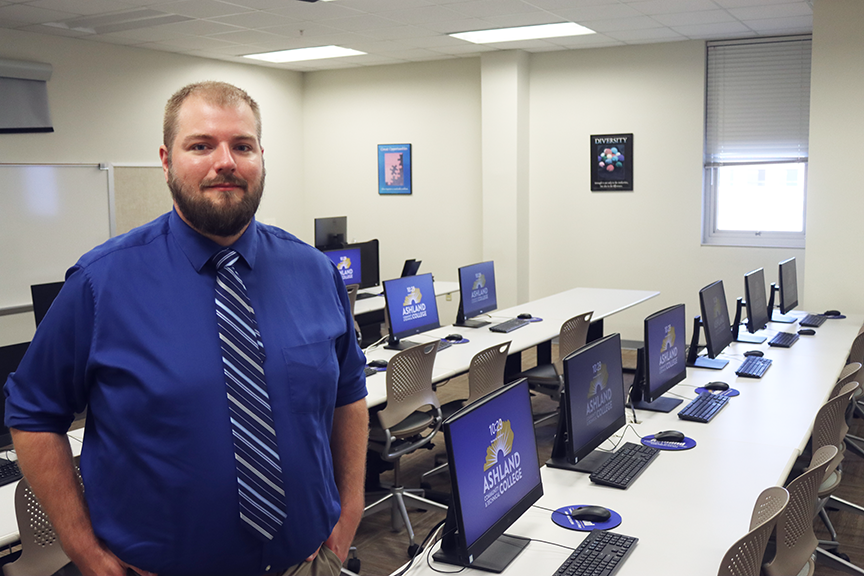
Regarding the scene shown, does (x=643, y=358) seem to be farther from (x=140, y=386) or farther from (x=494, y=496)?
(x=140, y=386)

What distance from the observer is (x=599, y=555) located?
79.7 inches

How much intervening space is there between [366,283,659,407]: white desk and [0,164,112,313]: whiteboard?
3508 millimetres

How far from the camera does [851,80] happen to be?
18.7 feet

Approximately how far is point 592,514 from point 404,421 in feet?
6.05

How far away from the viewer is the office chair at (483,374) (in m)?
4.05

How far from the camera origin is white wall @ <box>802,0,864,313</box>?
5688 millimetres

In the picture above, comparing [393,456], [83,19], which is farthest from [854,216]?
[83,19]

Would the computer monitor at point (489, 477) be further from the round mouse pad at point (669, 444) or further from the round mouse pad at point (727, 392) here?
the round mouse pad at point (727, 392)

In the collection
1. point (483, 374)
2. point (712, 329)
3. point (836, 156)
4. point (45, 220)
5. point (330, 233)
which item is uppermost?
point (836, 156)

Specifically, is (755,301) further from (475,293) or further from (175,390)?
(175,390)

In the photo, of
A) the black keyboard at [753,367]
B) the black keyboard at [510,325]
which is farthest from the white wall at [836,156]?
the black keyboard at [510,325]

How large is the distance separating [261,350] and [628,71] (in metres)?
7.04

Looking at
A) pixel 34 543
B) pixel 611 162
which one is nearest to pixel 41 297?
pixel 34 543

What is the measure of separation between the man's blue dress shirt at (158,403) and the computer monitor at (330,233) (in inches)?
209
